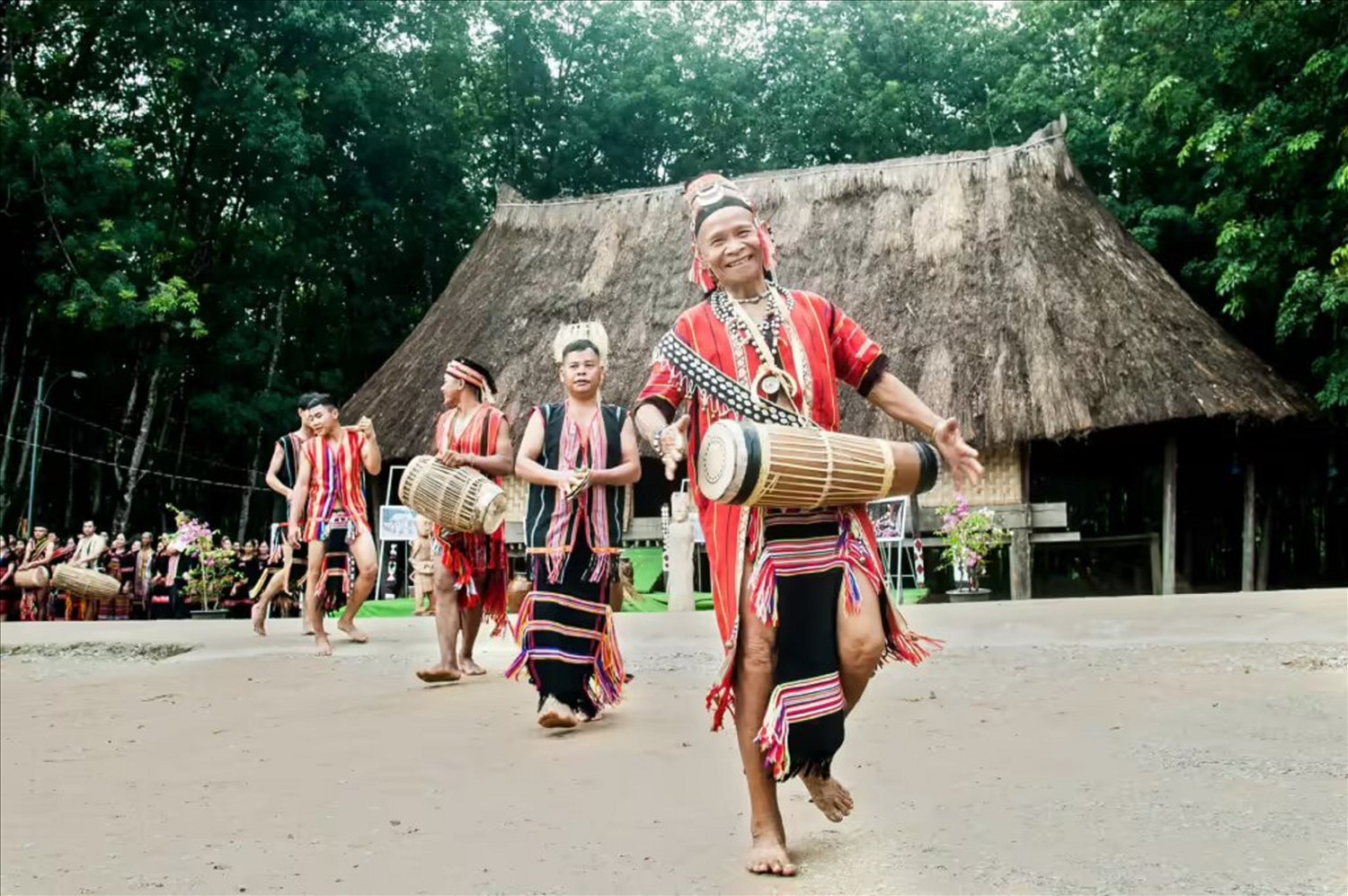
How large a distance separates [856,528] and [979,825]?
95 cm

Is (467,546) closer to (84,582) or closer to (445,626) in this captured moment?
(445,626)

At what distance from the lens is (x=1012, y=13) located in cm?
2794

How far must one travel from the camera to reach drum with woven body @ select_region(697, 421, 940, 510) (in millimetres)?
3383

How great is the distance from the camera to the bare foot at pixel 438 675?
281 inches

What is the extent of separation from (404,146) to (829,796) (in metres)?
25.6

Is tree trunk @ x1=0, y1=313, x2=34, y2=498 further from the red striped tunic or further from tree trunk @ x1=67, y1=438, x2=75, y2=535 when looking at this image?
the red striped tunic

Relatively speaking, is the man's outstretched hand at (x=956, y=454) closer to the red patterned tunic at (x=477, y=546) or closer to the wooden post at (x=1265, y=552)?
the red patterned tunic at (x=477, y=546)

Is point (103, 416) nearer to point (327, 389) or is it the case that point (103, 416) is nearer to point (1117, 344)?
point (327, 389)

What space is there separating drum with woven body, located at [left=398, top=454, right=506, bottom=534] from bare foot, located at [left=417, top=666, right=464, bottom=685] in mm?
821

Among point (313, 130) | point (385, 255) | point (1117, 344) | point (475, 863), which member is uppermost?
point (313, 130)

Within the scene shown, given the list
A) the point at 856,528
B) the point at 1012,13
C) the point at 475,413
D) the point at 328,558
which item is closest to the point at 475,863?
the point at 856,528

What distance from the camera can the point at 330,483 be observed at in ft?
29.3

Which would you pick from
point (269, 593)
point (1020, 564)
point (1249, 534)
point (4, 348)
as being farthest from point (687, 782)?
point (4, 348)

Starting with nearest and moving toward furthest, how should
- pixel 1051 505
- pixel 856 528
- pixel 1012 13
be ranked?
pixel 856 528 < pixel 1051 505 < pixel 1012 13
